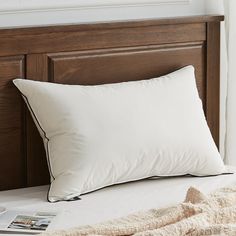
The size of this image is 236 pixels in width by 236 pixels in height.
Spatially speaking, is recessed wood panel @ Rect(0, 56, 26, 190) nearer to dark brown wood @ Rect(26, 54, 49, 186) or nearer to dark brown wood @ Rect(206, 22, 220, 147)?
dark brown wood @ Rect(26, 54, 49, 186)

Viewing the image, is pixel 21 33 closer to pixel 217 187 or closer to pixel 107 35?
pixel 107 35

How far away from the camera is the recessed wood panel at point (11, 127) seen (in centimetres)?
274

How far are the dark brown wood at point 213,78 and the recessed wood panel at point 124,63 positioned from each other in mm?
27

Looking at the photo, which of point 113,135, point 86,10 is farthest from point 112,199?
point 86,10

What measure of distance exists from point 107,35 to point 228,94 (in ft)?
2.10

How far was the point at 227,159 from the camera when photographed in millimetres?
3330

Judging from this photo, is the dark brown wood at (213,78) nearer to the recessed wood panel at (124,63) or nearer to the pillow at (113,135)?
the recessed wood panel at (124,63)

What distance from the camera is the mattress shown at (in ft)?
7.98

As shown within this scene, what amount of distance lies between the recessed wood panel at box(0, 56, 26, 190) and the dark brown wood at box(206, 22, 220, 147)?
0.85 metres

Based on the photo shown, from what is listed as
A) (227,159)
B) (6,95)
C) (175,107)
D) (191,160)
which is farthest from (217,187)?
(6,95)

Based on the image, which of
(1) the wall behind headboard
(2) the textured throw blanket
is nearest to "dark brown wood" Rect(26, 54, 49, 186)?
(1) the wall behind headboard

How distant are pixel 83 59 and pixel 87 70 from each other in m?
0.04

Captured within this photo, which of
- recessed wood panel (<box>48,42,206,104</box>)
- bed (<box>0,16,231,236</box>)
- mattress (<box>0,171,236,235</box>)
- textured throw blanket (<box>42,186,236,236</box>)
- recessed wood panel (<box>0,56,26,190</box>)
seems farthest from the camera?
recessed wood panel (<box>48,42,206,104</box>)

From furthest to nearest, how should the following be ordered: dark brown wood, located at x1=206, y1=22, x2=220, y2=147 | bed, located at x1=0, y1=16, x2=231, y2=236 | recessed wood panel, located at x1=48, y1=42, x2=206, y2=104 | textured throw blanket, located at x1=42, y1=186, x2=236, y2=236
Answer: dark brown wood, located at x1=206, y1=22, x2=220, y2=147, recessed wood panel, located at x1=48, y1=42, x2=206, y2=104, bed, located at x1=0, y1=16, x2=231, y2=236, textured throw blanket, located at x1=42, y1=186, x2=236, y2=236
